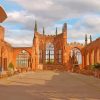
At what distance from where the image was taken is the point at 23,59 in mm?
83438

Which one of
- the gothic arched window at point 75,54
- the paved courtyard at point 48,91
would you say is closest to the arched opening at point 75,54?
the gothic arched window at point 75,54

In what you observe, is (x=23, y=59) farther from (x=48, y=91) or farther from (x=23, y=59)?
(x=48, y=91)

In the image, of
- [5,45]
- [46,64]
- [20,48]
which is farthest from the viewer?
Answer: [46,64]

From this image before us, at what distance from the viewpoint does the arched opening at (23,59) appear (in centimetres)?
8069

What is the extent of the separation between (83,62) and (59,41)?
24.7 feet

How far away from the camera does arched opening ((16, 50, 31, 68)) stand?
265 ft

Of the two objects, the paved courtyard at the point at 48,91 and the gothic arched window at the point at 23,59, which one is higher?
the gothic arched window at the point at 23,59

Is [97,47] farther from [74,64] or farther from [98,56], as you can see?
[74,64]

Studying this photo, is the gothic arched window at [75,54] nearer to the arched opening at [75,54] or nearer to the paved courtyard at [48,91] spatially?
the arched opening at [75,54]

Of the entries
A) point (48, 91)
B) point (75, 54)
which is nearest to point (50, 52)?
point (75, 54)

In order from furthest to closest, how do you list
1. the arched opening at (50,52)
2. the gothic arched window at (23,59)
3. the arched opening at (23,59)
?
the arched opening at (50,52) → the gothic arched window at (23,59) → the arched opening at (23,59)

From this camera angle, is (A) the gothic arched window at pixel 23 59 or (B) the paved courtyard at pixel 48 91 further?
(A) the gothic arched window at pixel 23 59

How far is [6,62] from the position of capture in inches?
2537

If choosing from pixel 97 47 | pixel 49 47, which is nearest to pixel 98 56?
pixel 97 47
